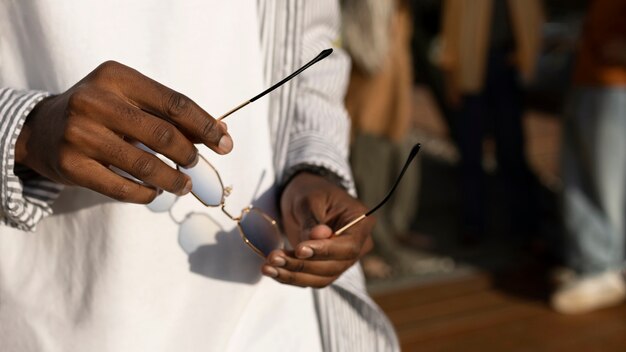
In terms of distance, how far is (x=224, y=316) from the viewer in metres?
A: 1.22

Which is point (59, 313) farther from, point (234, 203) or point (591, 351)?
point (591, 351)

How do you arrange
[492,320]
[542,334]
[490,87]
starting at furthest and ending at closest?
[490,87]
[492,320]
[542,334]

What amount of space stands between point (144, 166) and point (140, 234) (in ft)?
0.82

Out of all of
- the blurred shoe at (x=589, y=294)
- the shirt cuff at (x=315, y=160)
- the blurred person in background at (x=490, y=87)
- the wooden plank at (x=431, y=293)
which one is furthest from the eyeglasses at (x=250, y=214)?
the blurred person in background at (x=490, y=87)

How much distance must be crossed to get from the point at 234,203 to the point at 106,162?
331mm

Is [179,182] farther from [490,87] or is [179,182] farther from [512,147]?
[512,147]

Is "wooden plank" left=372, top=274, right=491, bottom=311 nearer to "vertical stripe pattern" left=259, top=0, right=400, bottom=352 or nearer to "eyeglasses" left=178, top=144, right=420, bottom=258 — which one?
"vertical stripe pattern" left=259, top=0, right=400, bottom=352

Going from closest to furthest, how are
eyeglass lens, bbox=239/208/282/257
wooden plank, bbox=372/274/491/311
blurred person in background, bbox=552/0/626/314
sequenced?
eyeglass lens, bbox=239/208/282/257, blurred person in background, bbox=552/0/626/314, wooden plank, bbox=372/274/491/311

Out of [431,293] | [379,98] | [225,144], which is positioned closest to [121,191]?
[225,144]

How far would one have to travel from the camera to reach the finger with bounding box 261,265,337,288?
1122mm

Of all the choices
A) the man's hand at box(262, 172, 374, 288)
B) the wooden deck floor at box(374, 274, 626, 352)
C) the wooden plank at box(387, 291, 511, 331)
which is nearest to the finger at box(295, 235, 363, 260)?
the man's hand at box(262, 172, 374, 288)

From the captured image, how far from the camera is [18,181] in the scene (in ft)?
3.42

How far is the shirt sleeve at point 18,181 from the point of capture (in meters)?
1.00

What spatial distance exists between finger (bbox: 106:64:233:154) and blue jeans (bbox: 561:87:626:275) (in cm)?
322
